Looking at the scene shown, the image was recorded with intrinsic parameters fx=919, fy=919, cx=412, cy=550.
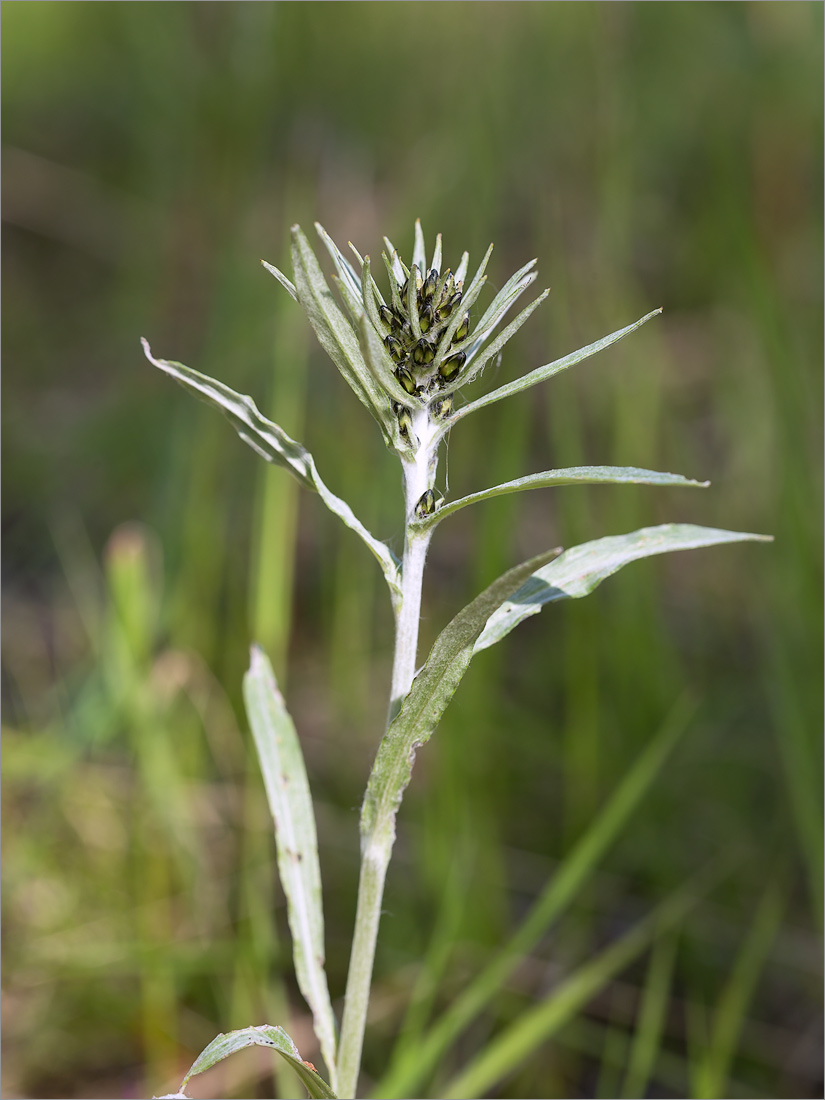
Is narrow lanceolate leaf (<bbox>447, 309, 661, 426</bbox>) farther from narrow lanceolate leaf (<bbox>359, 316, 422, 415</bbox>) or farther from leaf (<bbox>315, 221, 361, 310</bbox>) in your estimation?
leaf (<bbox>315, 221, 361, 310</bbox>)

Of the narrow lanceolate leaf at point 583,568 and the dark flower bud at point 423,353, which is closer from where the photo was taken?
the dark flower bud at point 423,353

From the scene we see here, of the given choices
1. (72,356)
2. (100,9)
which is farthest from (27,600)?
(100,9)

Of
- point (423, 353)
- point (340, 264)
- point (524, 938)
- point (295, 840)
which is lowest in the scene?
point (524, 938)

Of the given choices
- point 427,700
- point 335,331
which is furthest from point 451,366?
point 427,700

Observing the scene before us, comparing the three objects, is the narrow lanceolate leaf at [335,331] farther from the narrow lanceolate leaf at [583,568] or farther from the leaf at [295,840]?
the leaf at [295,840]

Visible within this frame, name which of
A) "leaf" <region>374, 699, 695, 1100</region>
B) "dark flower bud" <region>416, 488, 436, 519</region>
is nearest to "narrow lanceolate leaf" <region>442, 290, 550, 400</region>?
"dark flower bud" <region>416, 488, 436, 519</region>

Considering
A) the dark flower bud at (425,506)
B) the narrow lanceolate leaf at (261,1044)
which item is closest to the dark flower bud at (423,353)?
the dark flower bud at (425,506)

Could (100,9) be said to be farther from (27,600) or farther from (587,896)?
(587,896)

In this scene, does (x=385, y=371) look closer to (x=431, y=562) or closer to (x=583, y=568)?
(x=583, y=568)
